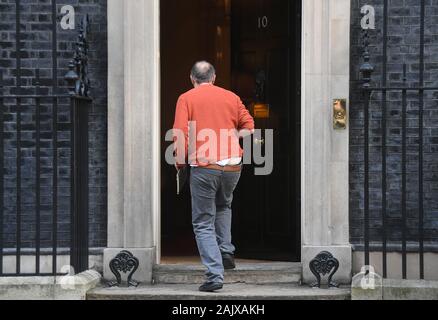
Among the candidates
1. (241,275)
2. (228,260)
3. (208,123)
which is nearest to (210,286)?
(228,260)

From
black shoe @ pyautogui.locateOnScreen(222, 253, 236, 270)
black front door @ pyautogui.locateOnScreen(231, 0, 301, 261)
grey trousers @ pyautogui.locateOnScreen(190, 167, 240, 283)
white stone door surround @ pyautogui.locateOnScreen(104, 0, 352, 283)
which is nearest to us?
grey trousers @ pyautogui.locateOnScreen(190, 167, 240, 283)

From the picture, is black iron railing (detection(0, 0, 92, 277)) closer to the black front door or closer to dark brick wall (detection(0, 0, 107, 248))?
dark brick wall (detection(0, 0, 107, 248))

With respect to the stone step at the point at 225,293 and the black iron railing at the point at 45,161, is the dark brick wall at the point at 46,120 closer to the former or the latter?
the black iron railing at the point at 45,161

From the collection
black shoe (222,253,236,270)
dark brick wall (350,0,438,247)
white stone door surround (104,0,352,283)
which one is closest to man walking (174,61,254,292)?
black shoe (222,253,236,270)

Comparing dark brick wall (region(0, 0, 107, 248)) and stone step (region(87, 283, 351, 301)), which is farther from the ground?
dark brick wall (region(0, 0, 107, 248))

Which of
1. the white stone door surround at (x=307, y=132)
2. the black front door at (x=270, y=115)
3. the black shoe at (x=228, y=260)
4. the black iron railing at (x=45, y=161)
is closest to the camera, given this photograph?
the black iron railing at (x=45, y=161)

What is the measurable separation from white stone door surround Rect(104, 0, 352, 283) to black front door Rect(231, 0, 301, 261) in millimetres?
739

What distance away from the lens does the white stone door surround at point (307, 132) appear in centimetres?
762

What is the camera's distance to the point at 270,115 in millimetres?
8930

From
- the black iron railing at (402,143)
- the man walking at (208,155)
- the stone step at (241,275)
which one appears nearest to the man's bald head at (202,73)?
the man walking at (208,155)

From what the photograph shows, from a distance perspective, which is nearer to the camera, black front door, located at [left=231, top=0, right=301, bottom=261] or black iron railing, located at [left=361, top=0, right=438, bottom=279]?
black iron railing, located at [left=361, top=0, right=438, bottom=279]

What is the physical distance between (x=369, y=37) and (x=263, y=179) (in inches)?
75.7

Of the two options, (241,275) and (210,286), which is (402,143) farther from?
(210,286)

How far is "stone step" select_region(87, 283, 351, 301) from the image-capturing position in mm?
6926
